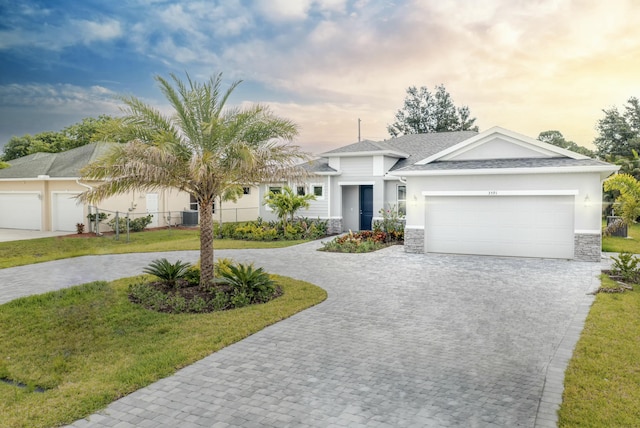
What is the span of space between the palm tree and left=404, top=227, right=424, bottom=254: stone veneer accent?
265 inches

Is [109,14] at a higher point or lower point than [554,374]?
higher

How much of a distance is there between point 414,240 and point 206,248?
27.8 ft

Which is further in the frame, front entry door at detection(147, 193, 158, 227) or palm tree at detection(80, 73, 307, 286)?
front entry door at detection(147, 193, 158, 227)

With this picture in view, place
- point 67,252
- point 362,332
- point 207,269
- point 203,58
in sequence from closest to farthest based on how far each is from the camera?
point 362,332 < point 207,269 < point 67,252 < point 203,58

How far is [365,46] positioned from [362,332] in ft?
46.9

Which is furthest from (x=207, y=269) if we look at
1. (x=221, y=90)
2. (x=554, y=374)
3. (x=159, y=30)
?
(x=159, y=30)

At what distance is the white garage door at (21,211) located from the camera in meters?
24.8

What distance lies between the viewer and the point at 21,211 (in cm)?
2559

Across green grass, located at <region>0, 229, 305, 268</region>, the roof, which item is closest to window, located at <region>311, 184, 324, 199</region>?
green grass, located at <region>0, 229, 305, 268</region>

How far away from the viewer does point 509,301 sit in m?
9.39

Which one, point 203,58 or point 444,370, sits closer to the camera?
point 444,370

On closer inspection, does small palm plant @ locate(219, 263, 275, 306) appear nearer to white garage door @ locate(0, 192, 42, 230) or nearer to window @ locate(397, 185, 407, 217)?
window @ locate(397, 185, 407, 217)

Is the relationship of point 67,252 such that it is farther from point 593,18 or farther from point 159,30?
point 593,18

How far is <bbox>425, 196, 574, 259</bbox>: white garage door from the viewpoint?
1442 cm
